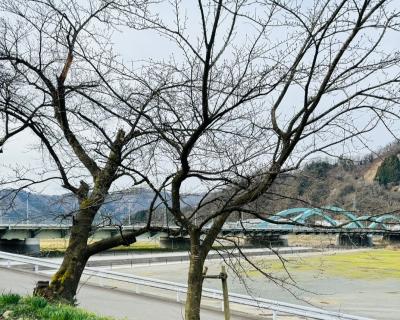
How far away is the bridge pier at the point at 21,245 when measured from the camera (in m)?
53.6

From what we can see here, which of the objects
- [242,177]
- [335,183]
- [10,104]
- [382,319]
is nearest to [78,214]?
[10,104]

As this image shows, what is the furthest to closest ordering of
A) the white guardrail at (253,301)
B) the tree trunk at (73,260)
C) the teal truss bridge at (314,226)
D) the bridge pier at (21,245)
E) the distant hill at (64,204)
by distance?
the bridge pier at (21,245)
the white guardrail at (253,301)
the tree trunk at (73,260)
the distant hill at (64,204)
the teal truss bridge at (314,226)

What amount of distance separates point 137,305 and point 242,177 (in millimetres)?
10427

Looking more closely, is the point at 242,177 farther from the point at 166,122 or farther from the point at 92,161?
the point at 92,161

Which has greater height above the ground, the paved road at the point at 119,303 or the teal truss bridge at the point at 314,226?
the teal truss bridge at the point at 314,226

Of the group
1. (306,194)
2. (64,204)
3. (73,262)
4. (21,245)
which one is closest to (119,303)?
(73,262)

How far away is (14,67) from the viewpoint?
7582 mm

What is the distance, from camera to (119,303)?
1520 centimetres

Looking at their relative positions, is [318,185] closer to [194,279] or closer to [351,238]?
[351,238]

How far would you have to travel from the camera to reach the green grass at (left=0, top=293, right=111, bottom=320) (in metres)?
5.94

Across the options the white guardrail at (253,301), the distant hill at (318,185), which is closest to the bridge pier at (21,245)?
the white guardrail at (253,301)

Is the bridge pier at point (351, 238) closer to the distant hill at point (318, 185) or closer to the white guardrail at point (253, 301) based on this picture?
the distant hill at point (318, 185)

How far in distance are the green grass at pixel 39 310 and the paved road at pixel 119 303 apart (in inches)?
216

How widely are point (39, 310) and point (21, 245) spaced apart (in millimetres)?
50356
